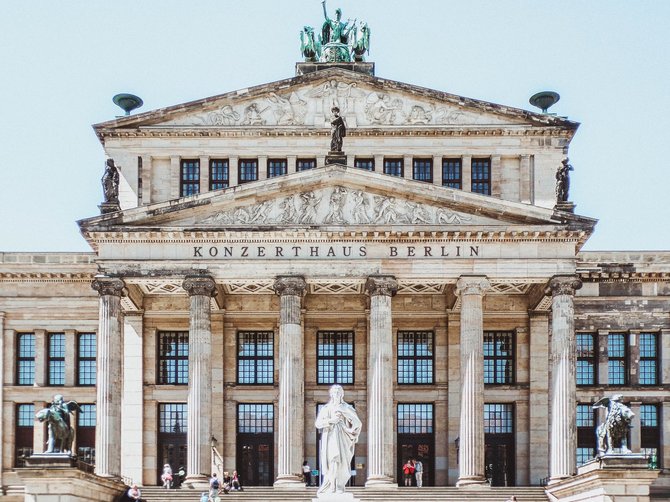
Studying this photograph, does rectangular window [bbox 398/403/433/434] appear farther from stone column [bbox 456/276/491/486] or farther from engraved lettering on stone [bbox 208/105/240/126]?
engraved lettering on stone [bbox 208/105/240/126]

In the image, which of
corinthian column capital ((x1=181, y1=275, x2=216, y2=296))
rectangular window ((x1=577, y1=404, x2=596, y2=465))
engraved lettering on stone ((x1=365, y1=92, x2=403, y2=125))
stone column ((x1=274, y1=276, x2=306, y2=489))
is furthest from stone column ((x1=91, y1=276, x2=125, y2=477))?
rectangular window ((x1=577, y1=404, x2=596, y2=465))

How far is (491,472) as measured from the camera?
60.8m

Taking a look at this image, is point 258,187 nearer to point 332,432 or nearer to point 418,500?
point 418,500

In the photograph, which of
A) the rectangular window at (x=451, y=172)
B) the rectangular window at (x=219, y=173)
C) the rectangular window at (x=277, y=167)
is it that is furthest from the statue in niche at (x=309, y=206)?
the rectangular window at (x=451, y=172)

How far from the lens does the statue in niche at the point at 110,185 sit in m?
56.0

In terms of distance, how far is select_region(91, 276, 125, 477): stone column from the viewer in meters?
54.1

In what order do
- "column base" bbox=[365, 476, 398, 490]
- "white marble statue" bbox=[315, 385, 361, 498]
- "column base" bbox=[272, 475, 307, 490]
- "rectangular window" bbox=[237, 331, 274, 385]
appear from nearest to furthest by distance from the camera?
"white marble statue" bbox=[315, 385, 361, 498] → "column base" bbox=[365, 476, 398, 490] → "column base" bbox=[272, 475, 307, 490] → "rectangular window" bbox=[237, 331, 274, 385]

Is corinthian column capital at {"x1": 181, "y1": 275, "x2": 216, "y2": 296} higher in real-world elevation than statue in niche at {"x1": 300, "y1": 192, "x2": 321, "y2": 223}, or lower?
lower

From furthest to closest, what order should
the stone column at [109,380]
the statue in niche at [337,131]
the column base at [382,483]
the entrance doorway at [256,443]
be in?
the entrance doorway at [256,443] → the statue in niche at [337,131] → the stone column at [109,380] → the column base at [382,483]

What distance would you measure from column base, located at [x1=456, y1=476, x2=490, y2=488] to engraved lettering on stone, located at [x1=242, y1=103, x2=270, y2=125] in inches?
759

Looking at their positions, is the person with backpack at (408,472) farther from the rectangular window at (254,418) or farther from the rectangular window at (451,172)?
the rectangular window at (451,172)

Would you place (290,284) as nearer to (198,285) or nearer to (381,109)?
(198,285)

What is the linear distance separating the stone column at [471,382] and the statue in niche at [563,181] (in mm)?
4876

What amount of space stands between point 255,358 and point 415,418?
25.8 ft
